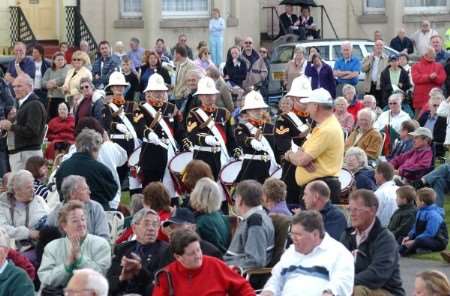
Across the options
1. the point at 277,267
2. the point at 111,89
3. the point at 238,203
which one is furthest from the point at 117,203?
the point at 111,89

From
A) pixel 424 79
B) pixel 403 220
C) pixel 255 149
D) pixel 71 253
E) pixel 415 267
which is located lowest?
pixel 415 267

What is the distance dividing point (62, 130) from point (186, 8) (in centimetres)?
1471

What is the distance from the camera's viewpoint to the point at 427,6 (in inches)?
1556

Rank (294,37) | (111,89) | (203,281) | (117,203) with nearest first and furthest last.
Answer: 1. (203,281)
2. (117,203)
3. (111,89)
4. (294,37)

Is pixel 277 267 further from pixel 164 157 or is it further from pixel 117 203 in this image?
pixel 164 157

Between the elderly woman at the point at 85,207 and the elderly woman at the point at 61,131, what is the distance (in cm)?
828

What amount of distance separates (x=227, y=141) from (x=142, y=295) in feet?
24.7

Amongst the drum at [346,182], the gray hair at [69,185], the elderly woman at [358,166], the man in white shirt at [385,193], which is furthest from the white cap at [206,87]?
the gray hair at [69,185]

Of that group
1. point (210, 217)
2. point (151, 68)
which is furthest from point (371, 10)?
point (210, 217)

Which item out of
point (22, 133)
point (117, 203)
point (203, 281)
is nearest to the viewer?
point (203, 281)

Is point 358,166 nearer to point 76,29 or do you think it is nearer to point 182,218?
point 182,218

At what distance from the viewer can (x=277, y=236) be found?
44.8ft

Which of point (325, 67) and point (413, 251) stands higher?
point (325, 67)

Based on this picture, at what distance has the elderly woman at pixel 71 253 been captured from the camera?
12898 millimetres
